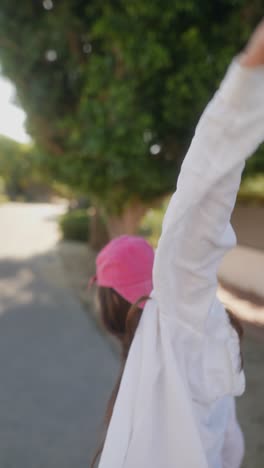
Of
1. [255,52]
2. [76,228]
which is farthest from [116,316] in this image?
[76,228]

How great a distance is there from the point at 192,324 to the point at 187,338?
41 mm

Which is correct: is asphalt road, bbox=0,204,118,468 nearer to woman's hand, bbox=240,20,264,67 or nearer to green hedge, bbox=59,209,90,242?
woman's hand, bbox=240,20,264,67

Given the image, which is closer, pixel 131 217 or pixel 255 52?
pixel 255 52

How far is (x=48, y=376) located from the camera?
527 cm

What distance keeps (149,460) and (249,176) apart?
6.23 metres

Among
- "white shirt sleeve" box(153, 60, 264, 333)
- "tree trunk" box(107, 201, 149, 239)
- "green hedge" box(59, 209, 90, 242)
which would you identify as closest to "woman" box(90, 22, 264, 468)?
"white shirt sleeve" box(153, 60, 264, 333)

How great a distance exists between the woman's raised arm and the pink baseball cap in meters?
0.29

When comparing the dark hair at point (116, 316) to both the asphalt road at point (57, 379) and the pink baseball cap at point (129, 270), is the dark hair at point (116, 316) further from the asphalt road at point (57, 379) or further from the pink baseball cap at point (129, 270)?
the asphalt road at point (57, 379)

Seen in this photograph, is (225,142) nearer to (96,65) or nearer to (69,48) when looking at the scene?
(96,65)

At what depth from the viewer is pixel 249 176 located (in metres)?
7.14

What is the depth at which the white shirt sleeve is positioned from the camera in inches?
36.9

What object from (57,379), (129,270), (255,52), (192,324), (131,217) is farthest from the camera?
(131,217)

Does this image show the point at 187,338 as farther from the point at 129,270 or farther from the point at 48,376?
the point at 48,376

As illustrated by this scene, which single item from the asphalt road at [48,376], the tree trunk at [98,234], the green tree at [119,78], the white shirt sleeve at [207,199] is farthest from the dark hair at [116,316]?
the tree trunk at [98,234]
